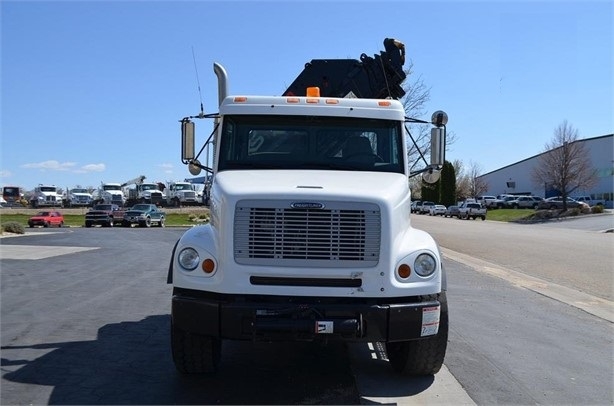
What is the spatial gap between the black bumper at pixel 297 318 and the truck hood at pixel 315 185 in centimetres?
89

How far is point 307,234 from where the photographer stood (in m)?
5.24

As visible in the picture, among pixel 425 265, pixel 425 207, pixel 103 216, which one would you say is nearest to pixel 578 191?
pixel 425 207

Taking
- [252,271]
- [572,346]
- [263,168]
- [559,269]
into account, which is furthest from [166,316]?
[559,269]

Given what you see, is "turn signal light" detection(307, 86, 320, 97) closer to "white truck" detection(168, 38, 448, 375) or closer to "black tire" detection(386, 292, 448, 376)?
"white truck" detection(168, 38, 448, 375)

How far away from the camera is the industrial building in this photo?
263 feet

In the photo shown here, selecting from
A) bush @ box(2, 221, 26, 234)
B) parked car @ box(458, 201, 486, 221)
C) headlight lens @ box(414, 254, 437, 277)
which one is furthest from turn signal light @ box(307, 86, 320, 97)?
parked car @ box(458, 201, 486, 221)

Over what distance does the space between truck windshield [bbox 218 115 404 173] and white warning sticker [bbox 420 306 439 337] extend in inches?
70.1

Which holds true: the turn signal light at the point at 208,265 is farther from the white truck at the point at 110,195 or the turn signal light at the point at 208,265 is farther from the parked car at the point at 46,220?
the white truck at the point at 110,195

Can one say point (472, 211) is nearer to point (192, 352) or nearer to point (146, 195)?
point (146, 195)

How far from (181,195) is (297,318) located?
61.3 metres

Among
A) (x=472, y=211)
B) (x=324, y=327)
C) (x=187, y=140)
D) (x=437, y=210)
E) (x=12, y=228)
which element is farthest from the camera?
(x=437, y=210)

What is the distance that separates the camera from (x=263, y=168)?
6.37 m

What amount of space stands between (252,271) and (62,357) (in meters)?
2.64

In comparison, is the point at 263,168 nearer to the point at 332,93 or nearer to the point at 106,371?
the point at 106,371
